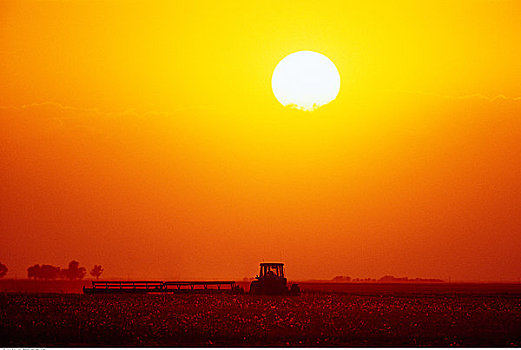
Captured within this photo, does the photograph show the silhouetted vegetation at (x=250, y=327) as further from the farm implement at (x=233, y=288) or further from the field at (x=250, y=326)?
the farm implement at (x=233, y=288)

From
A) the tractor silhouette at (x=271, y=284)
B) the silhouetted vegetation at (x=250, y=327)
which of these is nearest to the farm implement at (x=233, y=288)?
the tractor silhouette at (x=271, y=284)

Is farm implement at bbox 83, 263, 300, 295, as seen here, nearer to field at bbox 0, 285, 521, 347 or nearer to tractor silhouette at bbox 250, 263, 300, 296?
tractor silhouette at bbox 250, 263, 300, 296

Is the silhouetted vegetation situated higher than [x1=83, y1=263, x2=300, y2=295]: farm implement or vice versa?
[x1=83, y1=263, x2=300, y2=295]: farm implement

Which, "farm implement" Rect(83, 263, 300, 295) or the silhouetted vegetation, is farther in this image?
"farm implement" Rect(83, 263, 300, 295)

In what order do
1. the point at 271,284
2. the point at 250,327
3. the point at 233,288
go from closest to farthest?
the point at 250,327
the point at 271,284
the point at 233,288

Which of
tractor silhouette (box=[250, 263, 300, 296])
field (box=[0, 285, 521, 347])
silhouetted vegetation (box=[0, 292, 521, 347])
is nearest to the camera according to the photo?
silhouetted vegetation (box=[0, 292, 521, 347])

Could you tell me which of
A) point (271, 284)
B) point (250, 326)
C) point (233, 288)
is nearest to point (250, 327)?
point (250, 326)

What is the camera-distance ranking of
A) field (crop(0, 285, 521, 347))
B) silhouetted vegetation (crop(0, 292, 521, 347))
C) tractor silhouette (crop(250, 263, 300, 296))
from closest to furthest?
silhouetted vegetation (crop(0, 292, 521, 347))
field (crop(0, 285, 521, 347))
tractor silhouette (crop(250, 263, 300, 296))

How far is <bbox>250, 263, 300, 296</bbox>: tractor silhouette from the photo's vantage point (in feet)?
185

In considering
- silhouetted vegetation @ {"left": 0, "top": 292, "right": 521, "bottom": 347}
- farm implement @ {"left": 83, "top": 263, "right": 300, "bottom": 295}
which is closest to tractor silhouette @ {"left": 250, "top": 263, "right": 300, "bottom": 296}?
farm implement @ {"left": 83, "top": 263, "right": 300, "bottom": 295}

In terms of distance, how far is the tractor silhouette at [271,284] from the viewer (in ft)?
185

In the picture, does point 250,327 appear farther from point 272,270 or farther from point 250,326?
point 272,270

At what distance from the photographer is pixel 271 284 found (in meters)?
56.8

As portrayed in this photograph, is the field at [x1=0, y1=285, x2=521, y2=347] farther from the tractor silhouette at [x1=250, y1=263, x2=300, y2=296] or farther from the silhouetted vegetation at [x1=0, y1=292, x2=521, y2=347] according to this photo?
the tractor silhouette at [x1=250, y1=263, x2=300, y2=296]
